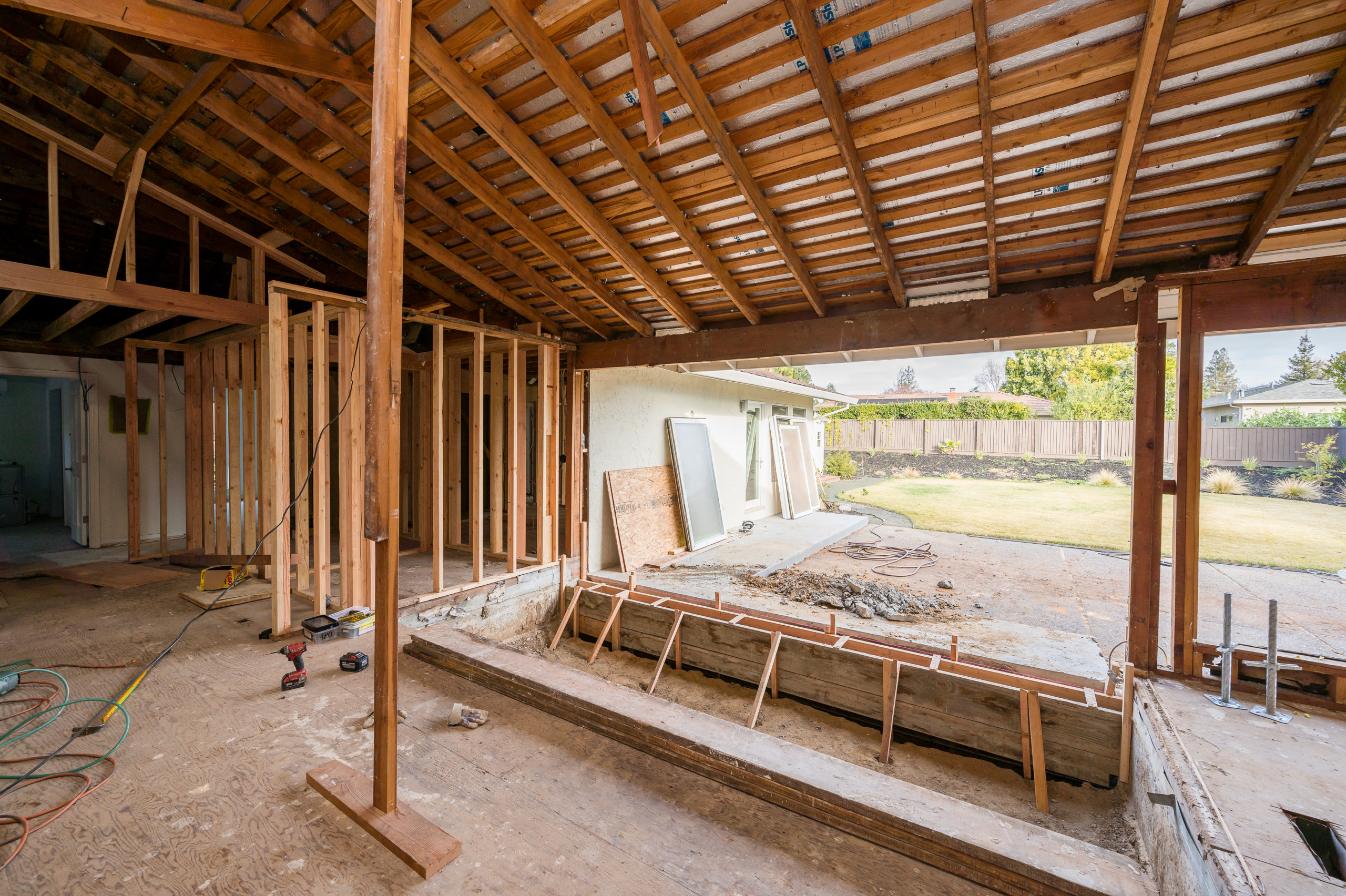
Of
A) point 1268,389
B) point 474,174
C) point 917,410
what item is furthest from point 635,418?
point 917,410

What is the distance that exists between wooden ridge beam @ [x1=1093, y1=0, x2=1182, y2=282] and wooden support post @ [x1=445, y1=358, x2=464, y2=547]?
6.36 m

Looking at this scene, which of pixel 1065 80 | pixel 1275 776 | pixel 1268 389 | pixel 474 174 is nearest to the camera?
pixel 1275 776

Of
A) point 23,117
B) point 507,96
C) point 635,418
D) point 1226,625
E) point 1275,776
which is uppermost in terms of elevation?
point 23,117

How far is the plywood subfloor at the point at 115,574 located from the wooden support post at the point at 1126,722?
27.1 ft

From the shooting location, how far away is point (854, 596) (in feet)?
18.6

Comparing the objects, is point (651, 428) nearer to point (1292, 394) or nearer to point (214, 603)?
point (214, 603)

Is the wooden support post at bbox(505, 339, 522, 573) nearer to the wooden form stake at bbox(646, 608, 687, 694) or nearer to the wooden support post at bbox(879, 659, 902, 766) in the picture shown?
the wooden form stake at bbox(646, 608, 687, 694)

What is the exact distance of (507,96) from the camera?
10.1ft

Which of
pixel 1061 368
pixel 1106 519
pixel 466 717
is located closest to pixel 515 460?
pixel 466 717

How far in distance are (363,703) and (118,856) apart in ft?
3.58

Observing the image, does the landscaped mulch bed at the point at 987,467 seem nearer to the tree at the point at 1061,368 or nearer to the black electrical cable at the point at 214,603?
the tree at the point at 1061,368

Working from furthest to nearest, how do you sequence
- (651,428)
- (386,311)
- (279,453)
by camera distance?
(651,428)
(279,453)
(386,311)

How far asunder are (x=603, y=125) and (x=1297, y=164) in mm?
3560

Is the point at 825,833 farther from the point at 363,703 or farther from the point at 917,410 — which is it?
the point at 917,410
